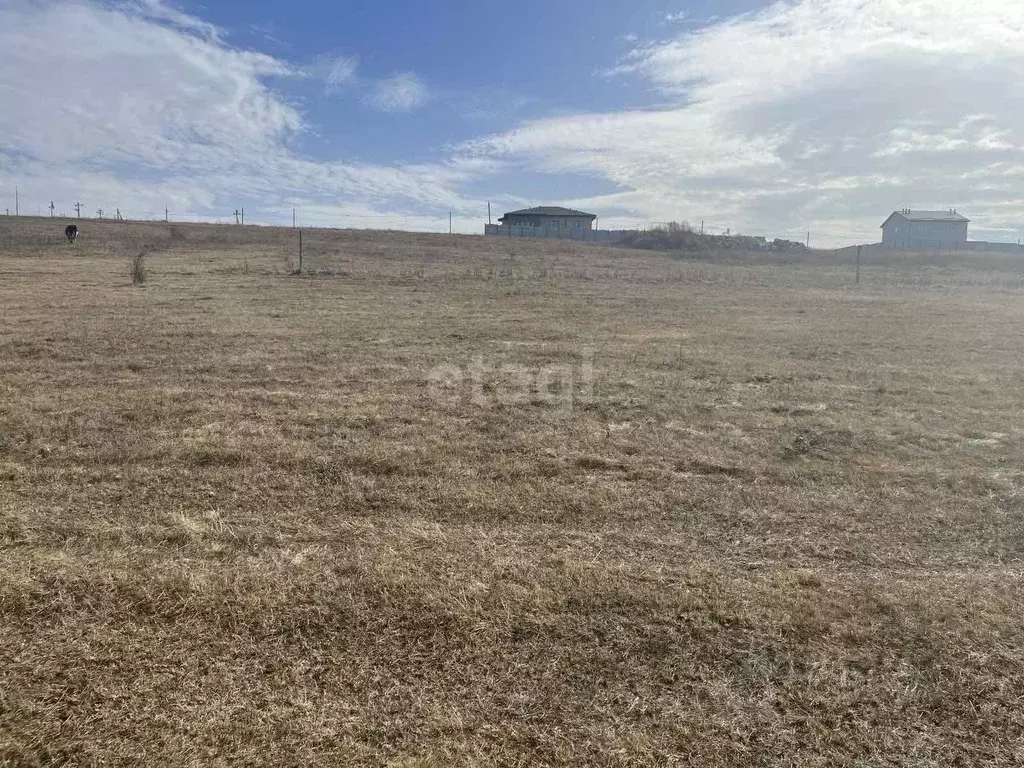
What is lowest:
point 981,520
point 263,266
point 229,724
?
point 229,724

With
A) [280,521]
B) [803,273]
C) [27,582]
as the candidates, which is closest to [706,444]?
[280,521]

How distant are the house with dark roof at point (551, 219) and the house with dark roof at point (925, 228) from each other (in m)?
27.9

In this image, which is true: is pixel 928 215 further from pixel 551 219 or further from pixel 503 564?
pixel 503 564

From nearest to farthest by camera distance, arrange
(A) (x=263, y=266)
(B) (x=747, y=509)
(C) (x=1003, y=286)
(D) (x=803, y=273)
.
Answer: (B) (x=747, y=509), (A) (x=263, y=266), (C) (x=1003, y=286), (D) (x=803, y=273)

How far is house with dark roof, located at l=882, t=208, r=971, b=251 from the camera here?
60.9 metres

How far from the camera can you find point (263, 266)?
23.3m

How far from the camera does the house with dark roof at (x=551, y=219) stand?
6233cm

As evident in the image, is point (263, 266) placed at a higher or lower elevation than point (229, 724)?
higher

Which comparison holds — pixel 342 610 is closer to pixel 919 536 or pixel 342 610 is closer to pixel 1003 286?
pixel 919 536

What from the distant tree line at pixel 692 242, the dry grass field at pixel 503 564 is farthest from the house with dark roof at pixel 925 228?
the dry grass field at pixel 503 564

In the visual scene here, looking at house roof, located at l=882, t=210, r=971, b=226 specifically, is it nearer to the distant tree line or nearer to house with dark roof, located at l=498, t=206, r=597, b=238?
the distant tree line

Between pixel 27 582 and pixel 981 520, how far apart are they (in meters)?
4.67

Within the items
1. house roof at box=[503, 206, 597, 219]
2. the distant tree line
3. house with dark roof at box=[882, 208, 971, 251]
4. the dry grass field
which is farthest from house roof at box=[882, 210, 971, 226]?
the dry grass field

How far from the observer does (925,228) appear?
6169 centimetres
